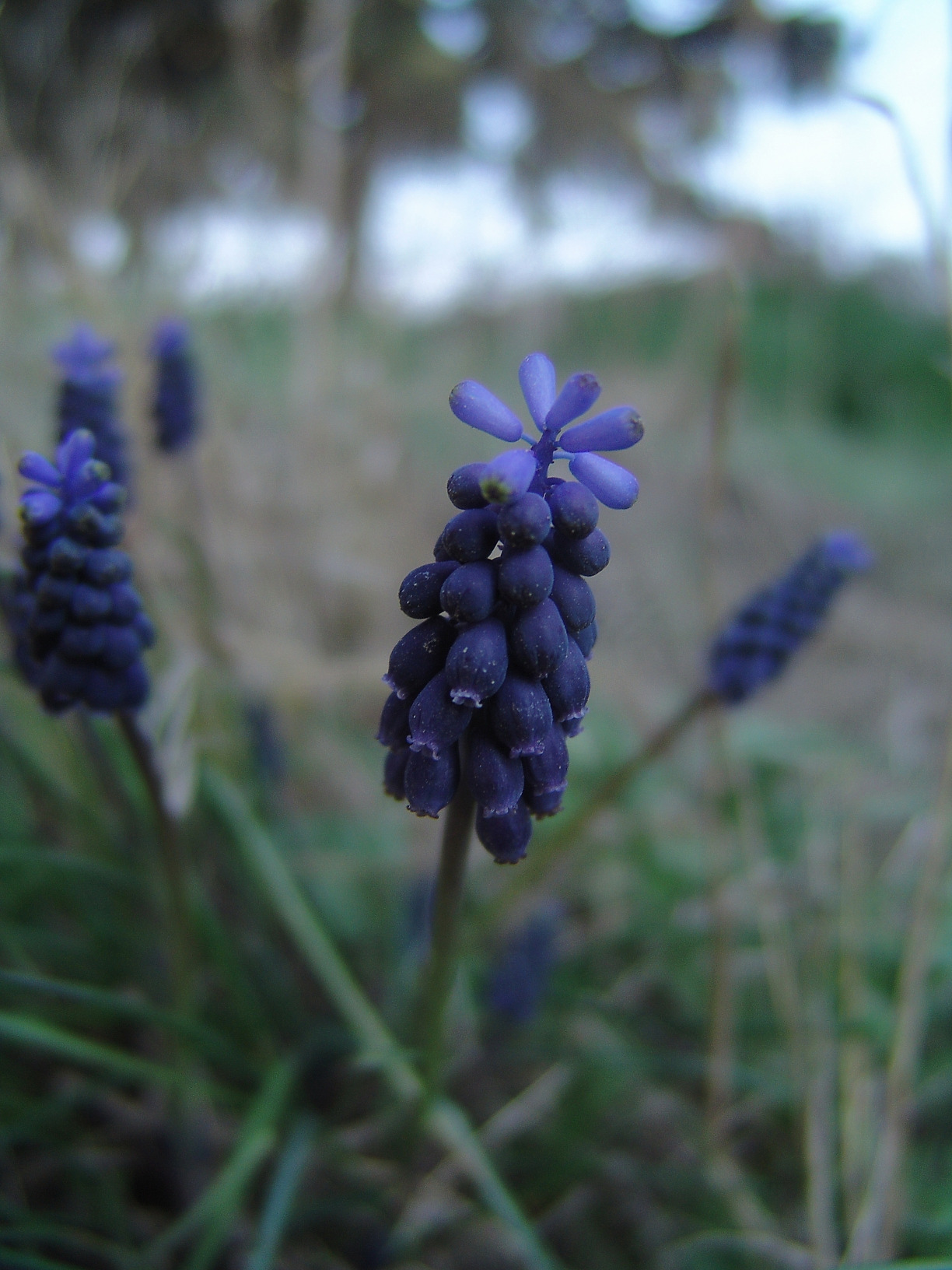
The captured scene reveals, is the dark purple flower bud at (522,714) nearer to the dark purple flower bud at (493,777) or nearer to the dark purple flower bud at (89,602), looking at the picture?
the dark purple flower bud at (493,777)

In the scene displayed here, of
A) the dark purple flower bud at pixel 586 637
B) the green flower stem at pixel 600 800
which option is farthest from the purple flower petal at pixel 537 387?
the green flower stem at pixel 600 800

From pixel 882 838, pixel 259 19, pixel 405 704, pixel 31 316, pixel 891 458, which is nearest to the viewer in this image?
pixel 405 704

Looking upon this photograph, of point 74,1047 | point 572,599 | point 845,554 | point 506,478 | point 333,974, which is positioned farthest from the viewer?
point 333,974

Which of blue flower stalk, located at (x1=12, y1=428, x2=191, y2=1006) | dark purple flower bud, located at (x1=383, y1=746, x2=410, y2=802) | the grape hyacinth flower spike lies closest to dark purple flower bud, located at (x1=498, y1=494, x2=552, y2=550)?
dark purple flower bud, located at (x1=383, y1=746, x2=410, y2=802)

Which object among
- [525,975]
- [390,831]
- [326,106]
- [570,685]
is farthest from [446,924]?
[326,106]

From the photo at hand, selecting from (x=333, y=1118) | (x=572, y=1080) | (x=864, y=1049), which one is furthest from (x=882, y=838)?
(x=333, y=1118)

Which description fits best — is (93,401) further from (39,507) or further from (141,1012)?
(141,1012)

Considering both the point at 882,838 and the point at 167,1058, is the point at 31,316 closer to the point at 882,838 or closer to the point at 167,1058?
the point at 167,1058
